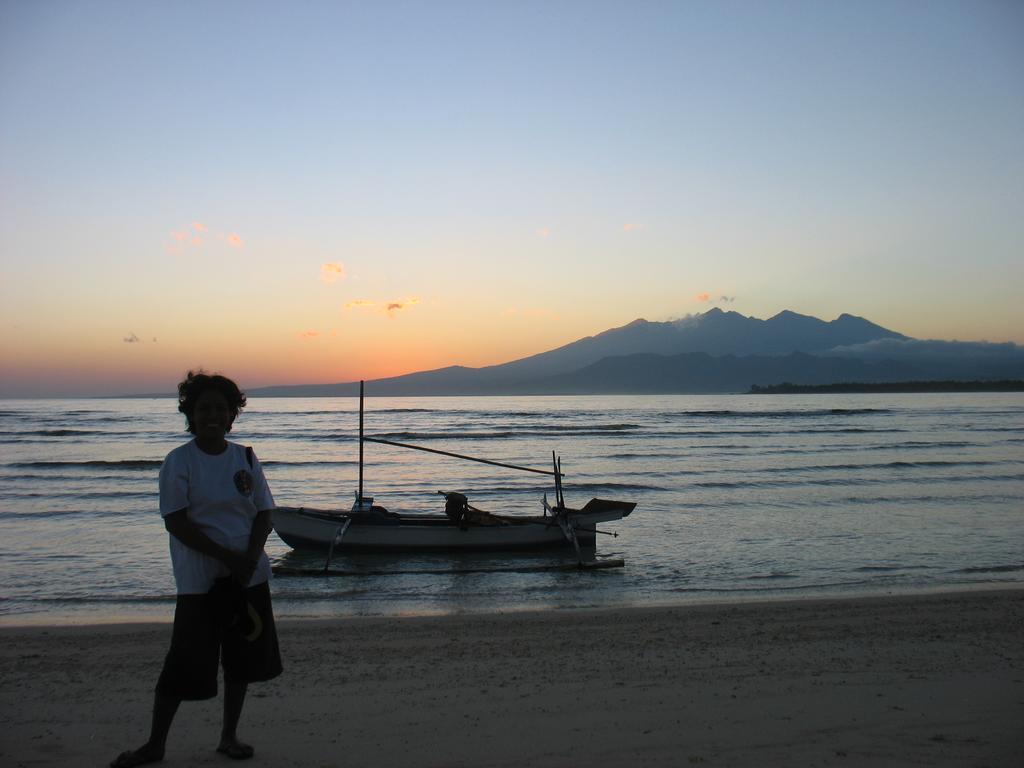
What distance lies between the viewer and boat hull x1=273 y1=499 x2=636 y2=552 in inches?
507

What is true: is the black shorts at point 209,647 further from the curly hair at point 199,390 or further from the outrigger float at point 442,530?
the outrigger float at point 442,530

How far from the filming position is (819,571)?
11.0 meters

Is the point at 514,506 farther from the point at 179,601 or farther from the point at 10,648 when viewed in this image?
the point at 179,601

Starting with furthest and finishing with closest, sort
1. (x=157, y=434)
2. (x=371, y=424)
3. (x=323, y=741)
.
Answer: (x=371, y=424)
(x=157, y=434)
(x=323, y=741)

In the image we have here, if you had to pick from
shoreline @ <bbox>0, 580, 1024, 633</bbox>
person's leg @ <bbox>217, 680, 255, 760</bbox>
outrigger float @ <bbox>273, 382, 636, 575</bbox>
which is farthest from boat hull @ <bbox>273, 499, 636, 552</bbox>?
person's leg @ <bbox>217, 680, 255, 760</bbox>

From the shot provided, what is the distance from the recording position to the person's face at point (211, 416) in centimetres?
362

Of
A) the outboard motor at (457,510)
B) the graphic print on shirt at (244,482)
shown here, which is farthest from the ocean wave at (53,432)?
the graphic print on shirt at (244,482)

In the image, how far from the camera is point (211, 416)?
368 centimetres

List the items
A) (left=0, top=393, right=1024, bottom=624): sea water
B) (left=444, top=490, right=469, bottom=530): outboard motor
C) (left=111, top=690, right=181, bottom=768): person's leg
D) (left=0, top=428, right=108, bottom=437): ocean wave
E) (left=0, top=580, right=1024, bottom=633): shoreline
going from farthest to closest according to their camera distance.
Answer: (left=0, top=428, right=108, bottom=437): ocean wave < (left=444, top=490, right=469, bottom=530): outboard motor < (left=0, top=393, right=1024, bottom=624): sea water < (left=0, top=580, right=1024, bottom=633): shoreline < (left=111, top=690, right=181, bottom=768): person's leg

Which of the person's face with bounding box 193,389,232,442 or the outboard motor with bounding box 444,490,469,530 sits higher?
the person's face with bounding box 193,389,232,442

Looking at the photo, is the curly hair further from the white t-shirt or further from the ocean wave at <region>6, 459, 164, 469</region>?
the ocean wave at <region>6, 459, 164, 469</region>

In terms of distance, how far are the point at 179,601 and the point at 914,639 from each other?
20.2ft

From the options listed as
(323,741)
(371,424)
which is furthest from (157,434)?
(323,741)

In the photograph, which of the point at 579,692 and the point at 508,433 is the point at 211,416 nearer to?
the point at 579,692
